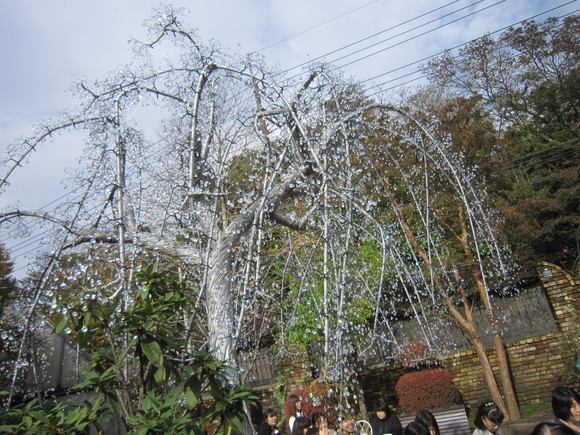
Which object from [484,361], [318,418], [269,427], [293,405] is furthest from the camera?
[484,361]

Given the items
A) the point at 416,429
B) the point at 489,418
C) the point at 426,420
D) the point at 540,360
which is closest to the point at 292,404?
the point at 426,420

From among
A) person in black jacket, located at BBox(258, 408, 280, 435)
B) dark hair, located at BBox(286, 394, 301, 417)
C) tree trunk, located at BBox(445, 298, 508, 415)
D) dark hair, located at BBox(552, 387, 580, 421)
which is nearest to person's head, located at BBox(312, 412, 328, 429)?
person in black jacket, located at BBox(258, 408, 280, 435)

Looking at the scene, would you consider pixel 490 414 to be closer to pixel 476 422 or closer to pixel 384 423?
pixel 476 422

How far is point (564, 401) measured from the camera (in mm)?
2773

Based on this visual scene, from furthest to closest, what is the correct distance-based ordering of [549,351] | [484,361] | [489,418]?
[549,351] < [484,361] < [489,418]

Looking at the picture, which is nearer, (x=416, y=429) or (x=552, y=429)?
(x=552, y=429)

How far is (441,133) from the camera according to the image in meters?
8.42

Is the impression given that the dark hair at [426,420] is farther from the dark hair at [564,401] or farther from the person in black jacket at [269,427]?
the person in black jacket at [269,427]

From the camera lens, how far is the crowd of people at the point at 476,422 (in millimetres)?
2612

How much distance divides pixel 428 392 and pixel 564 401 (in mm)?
5510

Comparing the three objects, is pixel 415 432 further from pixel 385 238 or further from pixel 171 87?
pixel 171 87

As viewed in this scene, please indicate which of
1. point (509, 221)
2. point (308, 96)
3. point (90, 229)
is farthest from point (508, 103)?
point (90, 229)

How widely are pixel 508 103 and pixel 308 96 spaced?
13488 mm

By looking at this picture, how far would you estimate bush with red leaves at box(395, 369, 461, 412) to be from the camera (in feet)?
25.6
